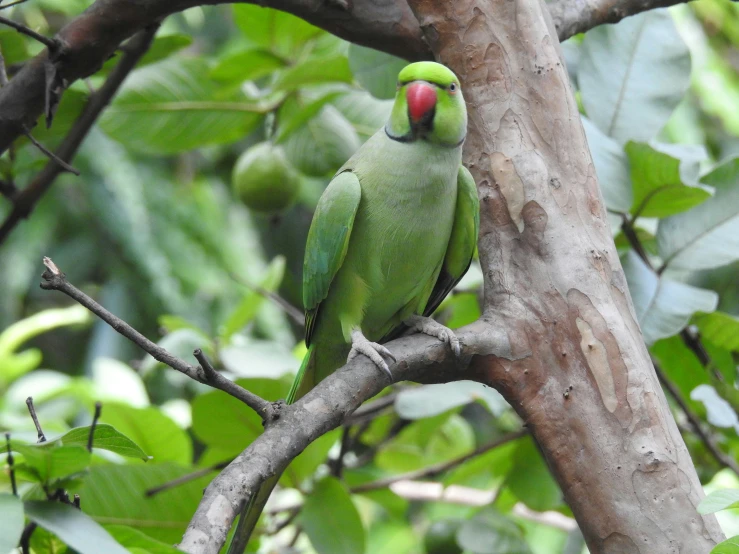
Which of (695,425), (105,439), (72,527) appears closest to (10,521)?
(72,527)

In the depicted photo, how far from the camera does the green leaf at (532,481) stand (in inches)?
77.9

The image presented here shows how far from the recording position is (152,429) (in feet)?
6.24

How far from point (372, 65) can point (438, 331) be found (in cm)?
79

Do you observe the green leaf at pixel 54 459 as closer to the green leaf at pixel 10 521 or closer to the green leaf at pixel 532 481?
the green leaf at pixel 10 521

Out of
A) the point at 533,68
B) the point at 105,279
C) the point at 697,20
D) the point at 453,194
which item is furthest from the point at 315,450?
the point at 697,20

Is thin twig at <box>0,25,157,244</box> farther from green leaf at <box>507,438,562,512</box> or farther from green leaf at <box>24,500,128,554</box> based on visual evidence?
green leaf at <box>507,438,562,512</box>

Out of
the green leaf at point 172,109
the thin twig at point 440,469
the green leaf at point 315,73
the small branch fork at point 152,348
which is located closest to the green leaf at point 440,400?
the thin twig at point 440,469

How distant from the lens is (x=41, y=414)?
2.46 metres

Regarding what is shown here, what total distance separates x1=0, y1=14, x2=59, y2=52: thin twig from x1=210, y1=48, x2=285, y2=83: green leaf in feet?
2.16

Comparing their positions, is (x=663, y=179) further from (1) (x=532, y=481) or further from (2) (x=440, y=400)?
(1) (x=532, y=481)

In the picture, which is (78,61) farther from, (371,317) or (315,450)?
(315,450)

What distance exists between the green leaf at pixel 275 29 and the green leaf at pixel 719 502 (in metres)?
1.57

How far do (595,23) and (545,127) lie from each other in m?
0.47

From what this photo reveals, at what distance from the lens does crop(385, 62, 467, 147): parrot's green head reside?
1.36 metres
